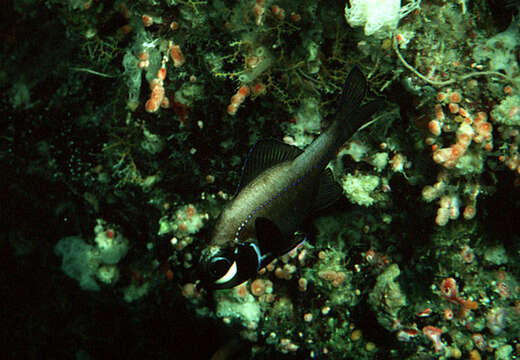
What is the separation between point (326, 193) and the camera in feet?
7.91

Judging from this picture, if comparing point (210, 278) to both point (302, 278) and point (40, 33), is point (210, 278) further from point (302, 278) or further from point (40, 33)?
point (40, 33)

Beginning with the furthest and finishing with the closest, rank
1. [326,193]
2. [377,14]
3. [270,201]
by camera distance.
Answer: [377,14] → [326,193] → [270,201]

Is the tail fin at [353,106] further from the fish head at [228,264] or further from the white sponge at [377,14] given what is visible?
the fish head at [228,264]

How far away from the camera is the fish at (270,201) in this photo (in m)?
1.95

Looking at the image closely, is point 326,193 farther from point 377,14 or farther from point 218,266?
point 377,14

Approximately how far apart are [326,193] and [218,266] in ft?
3.34

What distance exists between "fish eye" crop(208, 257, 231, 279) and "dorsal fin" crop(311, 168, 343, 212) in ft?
2.70

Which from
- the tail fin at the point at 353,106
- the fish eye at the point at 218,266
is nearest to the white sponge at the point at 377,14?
the tail fin at the point at 353,106

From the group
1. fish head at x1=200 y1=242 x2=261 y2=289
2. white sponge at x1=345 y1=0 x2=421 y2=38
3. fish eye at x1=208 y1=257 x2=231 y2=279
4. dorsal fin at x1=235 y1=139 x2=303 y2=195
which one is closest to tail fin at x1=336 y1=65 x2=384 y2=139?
dorsal fin at x1=235 y1=139 x2=303 y2=195

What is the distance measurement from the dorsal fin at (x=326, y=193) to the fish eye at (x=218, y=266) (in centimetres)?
82

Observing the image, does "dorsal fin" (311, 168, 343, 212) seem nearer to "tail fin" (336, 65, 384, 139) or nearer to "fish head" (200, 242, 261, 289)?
"tail fin" (336, 65, 384, 139)

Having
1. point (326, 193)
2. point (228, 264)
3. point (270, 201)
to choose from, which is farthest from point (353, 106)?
point (228, 264)

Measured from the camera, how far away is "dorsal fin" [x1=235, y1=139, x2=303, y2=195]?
215 centimetres

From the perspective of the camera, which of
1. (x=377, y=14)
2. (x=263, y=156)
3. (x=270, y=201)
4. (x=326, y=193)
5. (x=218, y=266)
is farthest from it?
(x=377, y=14)
